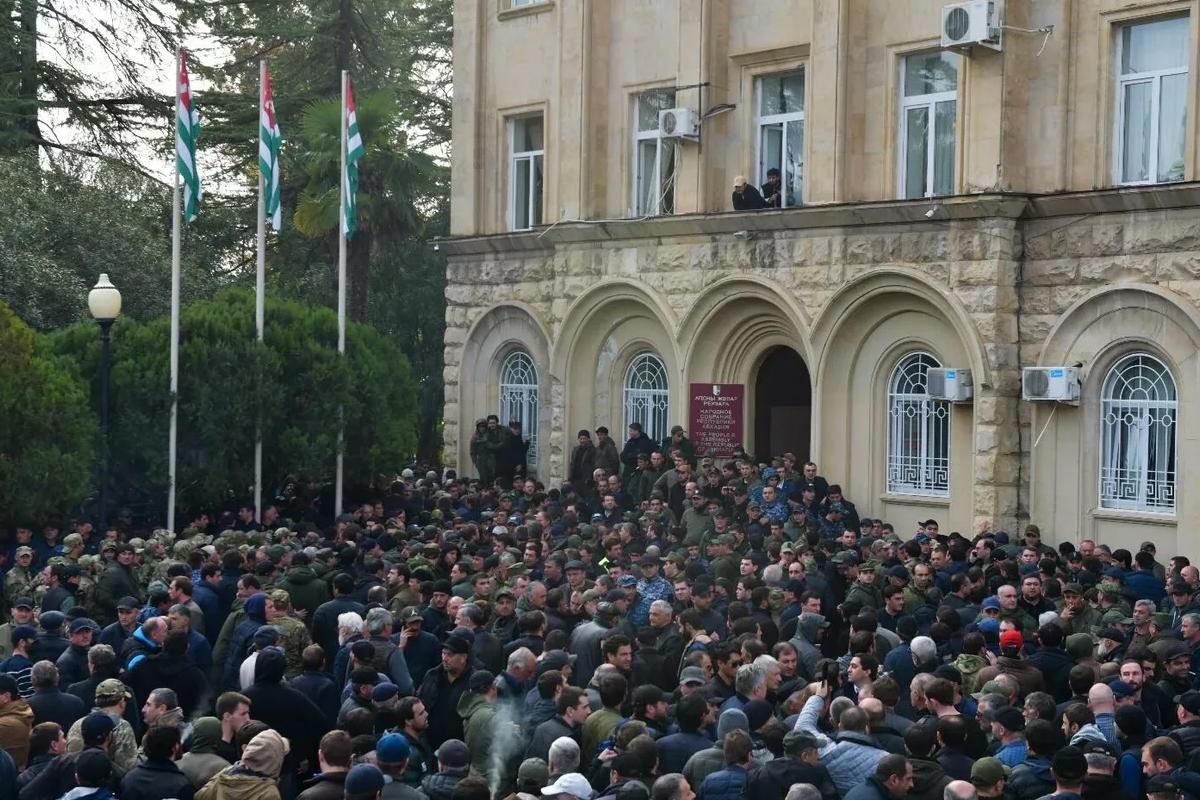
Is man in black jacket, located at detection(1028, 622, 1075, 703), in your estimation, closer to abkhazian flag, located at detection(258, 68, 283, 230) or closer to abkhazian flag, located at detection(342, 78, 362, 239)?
abkhazian flag, located at detection(258, 68, 283, 230)

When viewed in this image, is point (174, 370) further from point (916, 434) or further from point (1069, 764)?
point (1069, 764)

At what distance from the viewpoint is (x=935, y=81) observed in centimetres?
2331

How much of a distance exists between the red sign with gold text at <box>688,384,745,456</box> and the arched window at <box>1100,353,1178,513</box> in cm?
625

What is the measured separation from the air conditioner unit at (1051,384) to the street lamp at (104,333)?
11896mm

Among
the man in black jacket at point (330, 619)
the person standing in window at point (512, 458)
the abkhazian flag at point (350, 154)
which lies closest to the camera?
the man in black jacket at point (330, 619)

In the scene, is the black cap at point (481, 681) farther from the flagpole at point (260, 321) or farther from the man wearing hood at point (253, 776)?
the flagpole at point (260, 321)

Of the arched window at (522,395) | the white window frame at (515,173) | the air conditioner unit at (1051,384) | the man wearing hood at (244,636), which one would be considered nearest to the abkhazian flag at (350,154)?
the white window frame at (515,173)

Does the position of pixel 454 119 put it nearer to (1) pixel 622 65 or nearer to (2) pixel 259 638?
(1) pixel 622 65

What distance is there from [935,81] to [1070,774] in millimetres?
16450

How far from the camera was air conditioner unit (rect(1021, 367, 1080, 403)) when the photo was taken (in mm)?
21219

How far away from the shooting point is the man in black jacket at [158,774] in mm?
8727

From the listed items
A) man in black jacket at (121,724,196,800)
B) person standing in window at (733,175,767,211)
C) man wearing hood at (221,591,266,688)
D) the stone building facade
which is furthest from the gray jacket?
person standing in window at (733,175,767,211)

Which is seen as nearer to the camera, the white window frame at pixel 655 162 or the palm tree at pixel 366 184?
the white window frame at pixel 655 162

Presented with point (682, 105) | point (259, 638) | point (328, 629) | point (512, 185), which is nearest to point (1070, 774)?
point (259, 638)
